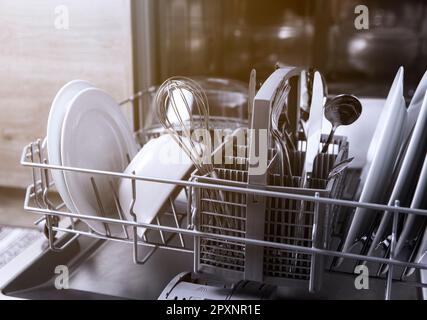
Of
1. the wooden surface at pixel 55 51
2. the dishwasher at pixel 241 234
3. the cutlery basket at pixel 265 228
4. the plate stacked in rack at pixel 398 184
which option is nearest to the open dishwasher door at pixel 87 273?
the dishwasher at pixel 241 234

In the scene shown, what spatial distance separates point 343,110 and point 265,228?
0.58 ft

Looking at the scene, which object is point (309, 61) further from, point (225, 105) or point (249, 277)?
point (249, 277)

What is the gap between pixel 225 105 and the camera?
1005mm

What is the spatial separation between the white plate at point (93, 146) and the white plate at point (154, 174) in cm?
3

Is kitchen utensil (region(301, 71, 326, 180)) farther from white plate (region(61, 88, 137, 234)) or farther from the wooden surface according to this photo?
the wooden surface

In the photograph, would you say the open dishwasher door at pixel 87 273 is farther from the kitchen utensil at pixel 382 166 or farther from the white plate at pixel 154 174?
the kitchen utensil at pixel 382 166

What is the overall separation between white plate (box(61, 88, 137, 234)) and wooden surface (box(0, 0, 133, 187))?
1.34 feet

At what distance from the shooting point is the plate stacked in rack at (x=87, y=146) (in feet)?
1.63

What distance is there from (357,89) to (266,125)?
68 cm

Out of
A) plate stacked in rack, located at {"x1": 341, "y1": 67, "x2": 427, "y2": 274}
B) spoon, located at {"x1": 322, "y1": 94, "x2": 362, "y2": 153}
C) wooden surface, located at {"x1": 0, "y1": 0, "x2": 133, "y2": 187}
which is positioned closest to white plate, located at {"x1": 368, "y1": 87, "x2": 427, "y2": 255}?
plate stacked in rack, located at {"x1": 341, "y1": 67, "x2": 427, "y2": 274}

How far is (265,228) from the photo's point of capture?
0.43 metres

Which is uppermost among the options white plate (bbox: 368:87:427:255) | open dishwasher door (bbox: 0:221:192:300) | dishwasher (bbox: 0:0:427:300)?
white plate (bbox: 368:87:427:255)

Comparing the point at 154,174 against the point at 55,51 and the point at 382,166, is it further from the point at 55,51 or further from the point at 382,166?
the point at 55,51

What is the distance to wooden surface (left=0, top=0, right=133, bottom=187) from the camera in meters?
0.98
